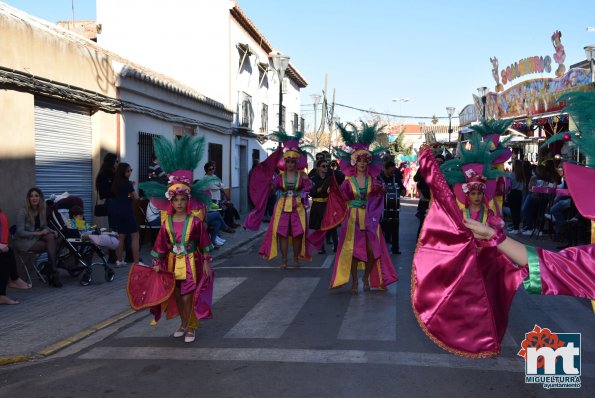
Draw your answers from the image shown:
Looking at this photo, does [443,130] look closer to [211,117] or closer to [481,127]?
[211,117]

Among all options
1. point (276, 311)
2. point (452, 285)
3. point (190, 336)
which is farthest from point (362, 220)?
point (452, 285)

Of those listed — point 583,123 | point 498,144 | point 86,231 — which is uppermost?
point 498,144

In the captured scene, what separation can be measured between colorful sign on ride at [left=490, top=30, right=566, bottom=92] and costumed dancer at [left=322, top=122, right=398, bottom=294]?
Answer: 51.3 feet

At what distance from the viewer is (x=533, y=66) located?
78.8ft

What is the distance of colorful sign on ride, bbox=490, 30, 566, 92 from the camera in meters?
21.8

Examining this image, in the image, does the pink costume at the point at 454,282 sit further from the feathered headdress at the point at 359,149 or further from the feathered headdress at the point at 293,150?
the feathered headdress at the point at 293,150

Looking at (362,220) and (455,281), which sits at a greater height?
(362,220)

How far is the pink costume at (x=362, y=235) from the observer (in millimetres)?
8406

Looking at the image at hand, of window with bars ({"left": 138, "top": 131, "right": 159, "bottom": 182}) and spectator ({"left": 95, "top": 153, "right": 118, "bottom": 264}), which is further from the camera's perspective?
window with bars ({"left": 138, "top": 131, "right": 159, "bottom": 182})

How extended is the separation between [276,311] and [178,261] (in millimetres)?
1708

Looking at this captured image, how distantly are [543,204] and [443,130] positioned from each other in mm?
73100

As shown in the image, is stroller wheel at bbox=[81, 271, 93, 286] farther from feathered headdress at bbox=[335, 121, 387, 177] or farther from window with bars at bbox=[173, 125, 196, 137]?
window with bars at bbox=[173, 125, 196, 137]

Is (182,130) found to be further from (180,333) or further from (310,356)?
(310,356)

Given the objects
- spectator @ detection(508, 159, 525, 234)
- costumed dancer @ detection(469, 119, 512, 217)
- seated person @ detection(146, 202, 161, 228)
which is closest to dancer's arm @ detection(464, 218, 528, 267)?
costumed dancer @ detection(469, 119, 512, 217)
